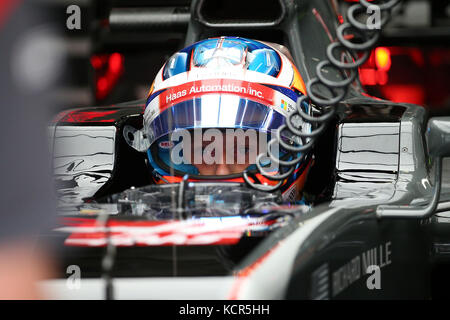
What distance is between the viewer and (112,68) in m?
4.14

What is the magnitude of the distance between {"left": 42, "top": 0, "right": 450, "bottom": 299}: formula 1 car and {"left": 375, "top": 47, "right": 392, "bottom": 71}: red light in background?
7.46ft

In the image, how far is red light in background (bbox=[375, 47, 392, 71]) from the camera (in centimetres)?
420

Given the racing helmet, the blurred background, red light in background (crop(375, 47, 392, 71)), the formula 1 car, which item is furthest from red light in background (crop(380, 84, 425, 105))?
the racing helmet

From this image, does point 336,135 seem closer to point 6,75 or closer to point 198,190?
point 198,190

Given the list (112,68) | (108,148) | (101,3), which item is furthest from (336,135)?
(112,68)

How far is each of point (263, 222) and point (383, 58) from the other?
3379 millimetres

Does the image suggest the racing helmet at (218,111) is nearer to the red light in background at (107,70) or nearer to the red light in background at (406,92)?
the red light in background at (107,70)

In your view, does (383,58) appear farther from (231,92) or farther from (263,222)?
(263,222)

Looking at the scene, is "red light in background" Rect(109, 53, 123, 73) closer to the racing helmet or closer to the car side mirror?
the racing helmet

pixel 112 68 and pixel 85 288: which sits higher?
pixel 112 68

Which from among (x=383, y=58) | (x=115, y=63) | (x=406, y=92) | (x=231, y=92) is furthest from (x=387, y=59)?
(x=231, y=92)

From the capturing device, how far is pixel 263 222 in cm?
108
